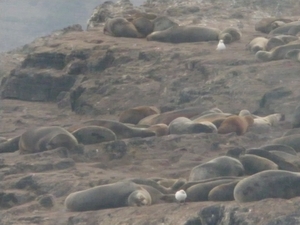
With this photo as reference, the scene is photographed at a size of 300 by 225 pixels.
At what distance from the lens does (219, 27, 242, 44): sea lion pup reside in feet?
56.6

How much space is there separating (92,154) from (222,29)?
23.8ft

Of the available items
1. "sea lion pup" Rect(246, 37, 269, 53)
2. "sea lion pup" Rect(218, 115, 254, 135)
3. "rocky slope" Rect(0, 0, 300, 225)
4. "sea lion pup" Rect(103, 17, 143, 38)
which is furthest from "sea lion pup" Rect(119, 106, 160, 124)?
"sea lion pup" Rect(103, 17, 143, 38)

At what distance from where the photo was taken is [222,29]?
60.6 feet

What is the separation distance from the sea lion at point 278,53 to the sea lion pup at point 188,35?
191 centimetres

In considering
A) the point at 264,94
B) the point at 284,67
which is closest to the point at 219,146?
the point at 264,94

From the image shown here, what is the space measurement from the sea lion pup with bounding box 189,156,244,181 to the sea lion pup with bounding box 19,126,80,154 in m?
2.49

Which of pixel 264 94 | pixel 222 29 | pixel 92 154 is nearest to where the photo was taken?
pixel 92 154

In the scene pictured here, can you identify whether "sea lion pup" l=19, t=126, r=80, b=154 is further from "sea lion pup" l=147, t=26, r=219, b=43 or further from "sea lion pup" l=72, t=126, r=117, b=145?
"sea lion pup" l=147, t=26, r=219, b=43

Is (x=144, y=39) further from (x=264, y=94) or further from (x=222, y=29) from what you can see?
(x=264, y=94)

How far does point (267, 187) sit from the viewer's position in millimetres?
8375

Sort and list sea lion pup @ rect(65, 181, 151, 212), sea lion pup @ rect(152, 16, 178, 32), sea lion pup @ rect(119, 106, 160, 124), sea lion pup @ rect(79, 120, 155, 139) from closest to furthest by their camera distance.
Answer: sea lion pup @ rect(65, 181, 151, 212)
sea lion pup @ rect(79, 120, 155, 139)
sea lion pup @ rect(119, 106, 160, 124)
sea lion pup @ rect(152, 16, 178, 32)

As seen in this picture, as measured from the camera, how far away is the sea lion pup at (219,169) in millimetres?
9547

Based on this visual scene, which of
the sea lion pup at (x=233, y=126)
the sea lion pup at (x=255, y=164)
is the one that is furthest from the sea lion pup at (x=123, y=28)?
the sea lion pup at (x=255, y=164)

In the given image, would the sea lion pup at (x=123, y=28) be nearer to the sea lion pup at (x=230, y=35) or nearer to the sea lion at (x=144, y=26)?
the sea lion at (x=144, y=26)
